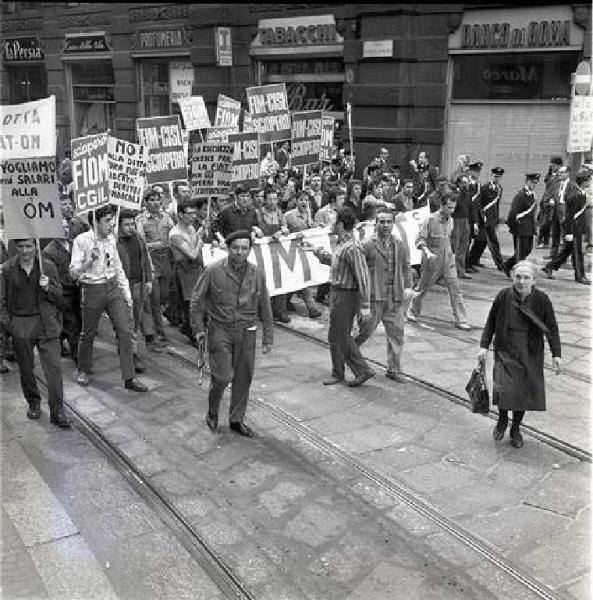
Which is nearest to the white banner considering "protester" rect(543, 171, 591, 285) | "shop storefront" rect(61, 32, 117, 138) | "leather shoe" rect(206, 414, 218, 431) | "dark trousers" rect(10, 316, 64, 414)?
"dark trousers" rect(10, 316, 64, 414)

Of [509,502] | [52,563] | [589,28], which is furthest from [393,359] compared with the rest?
[589,28]

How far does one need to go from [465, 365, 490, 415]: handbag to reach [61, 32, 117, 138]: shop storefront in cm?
2287

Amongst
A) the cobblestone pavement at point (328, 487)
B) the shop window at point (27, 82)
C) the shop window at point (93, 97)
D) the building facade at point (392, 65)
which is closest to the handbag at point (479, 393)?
the cobblestone pavement at point (328, 487)

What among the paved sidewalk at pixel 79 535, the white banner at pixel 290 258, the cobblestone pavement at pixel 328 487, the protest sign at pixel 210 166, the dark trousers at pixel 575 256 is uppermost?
the protest sign at pixel 210 166

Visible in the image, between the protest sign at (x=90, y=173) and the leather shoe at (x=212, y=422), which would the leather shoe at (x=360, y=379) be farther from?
the protest sign at (x=90, y=173)

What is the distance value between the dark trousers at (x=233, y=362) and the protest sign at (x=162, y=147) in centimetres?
460

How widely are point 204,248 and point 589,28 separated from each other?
32.8 ft

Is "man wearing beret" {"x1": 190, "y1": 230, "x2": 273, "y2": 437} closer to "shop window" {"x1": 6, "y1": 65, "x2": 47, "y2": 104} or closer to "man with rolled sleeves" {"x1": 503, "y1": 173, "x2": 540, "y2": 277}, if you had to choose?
"man with rolled sleeves" {"x1": 503, "y1": 173, "x2": 540, "y2": 277}

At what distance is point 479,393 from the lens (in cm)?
629

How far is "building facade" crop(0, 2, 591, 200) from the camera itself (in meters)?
16.4

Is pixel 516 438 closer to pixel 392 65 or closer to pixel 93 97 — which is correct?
pixel 392 65

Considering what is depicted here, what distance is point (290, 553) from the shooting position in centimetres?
483

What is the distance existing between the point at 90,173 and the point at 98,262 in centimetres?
98

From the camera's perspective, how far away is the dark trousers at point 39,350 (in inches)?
261
